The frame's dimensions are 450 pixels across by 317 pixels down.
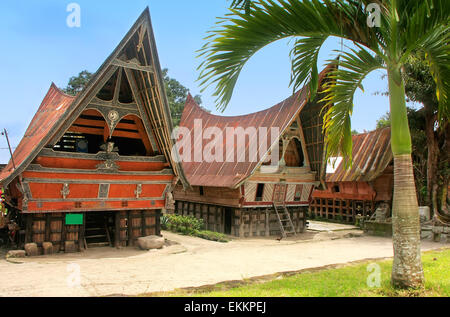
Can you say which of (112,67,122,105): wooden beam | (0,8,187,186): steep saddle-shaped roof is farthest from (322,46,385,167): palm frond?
(112,67,122,105): wooden beam

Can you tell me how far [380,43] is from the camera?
635 centimetres

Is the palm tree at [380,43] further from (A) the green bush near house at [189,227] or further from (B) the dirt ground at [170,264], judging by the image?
(A) the green bush near house at [189,227]

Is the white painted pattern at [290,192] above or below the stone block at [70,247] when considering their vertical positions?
above

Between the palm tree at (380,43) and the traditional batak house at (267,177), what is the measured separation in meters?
10.3

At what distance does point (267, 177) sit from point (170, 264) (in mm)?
8761

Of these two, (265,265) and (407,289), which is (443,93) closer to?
(407,289)

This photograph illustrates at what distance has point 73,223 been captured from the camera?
12.3m

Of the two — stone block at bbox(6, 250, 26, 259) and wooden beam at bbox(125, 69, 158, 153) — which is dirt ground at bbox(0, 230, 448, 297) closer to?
stone block at bbox(6, 250, 26, 259)

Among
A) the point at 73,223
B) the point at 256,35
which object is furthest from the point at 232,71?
the point at 73,223

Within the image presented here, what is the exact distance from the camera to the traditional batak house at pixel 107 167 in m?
11.3

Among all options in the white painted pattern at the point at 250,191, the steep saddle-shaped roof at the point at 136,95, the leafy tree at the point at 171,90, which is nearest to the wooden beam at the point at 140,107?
the steep saddle-shaped roof at the point at 136,95

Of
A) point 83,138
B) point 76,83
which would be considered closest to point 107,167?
point 83,138

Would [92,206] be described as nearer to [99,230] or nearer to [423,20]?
[99,230]

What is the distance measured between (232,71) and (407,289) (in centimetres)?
A: 463
